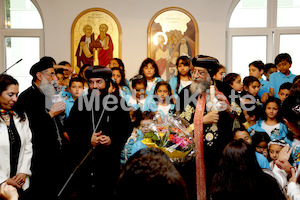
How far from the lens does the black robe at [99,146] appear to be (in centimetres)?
419

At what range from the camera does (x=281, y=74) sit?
6.25 m

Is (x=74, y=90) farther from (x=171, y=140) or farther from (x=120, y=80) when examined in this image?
(x=171, y=140)

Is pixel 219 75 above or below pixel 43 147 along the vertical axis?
above

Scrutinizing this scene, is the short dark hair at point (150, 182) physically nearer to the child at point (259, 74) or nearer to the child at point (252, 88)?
the child at point (252, 88)

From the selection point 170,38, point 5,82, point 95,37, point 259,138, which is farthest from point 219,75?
point 5,82

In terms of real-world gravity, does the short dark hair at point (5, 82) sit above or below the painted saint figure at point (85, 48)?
below

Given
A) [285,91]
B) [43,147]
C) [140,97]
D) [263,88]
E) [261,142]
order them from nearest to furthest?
[43,147]
[261,142]
[285,91]
[140,97]
[263,88]

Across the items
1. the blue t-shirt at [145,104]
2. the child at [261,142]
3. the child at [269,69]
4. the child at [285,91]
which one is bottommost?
the child at [261,142]

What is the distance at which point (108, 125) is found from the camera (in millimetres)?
4223

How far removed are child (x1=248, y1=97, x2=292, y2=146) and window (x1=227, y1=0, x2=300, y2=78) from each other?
8.68 feet

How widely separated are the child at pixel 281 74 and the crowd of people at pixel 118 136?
0.70 m

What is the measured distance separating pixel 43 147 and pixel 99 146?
653 millimetres

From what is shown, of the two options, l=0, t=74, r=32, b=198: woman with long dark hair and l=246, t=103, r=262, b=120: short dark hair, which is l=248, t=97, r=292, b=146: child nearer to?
l=246, t=103, r=262, b=120: short dark hair

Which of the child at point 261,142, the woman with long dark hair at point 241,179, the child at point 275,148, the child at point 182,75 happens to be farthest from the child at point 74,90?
the woman with long dark hair at point 241,179
